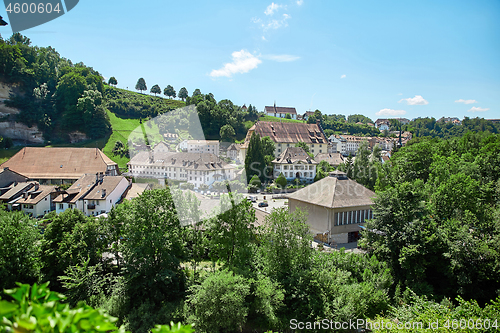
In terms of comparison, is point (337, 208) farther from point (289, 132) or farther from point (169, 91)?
point (169, 91)

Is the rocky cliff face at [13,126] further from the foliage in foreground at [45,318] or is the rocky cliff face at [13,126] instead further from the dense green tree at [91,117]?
the foliage in foreground at [45,318]

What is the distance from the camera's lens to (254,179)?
161 ft

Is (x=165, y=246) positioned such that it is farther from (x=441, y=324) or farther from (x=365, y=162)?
(x=365, y=162)

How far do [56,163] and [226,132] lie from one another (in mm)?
46177

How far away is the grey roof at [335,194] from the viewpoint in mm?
24559

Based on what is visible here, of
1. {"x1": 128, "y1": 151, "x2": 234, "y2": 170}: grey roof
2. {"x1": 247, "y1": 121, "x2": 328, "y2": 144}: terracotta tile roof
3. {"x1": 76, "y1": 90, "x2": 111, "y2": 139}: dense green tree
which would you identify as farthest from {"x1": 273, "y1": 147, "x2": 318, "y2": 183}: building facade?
{"x1": 76, "y1": 90, "x2": 111, "y2": 139}: dense green tree

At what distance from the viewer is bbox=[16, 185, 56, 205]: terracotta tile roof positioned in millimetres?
31688

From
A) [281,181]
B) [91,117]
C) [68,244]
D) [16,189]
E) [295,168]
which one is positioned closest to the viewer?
[68,244]

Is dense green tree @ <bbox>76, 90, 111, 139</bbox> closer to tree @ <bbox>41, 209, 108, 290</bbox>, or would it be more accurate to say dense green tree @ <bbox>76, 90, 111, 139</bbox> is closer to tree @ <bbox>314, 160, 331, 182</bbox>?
tree @ <bbox>314, 160, 331, 182</bbox>

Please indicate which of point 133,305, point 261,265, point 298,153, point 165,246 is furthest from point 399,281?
point 298,153

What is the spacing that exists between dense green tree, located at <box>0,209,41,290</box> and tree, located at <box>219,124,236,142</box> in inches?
2612

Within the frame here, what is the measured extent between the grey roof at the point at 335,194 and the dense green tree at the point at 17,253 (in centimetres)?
2080

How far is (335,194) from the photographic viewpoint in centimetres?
2489

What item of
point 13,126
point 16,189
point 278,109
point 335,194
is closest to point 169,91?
point 278,109
